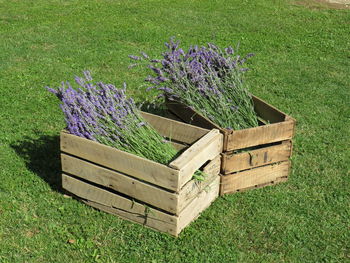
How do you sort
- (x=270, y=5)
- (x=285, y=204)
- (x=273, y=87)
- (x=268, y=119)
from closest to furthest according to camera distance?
1. (x=285, y=204)
2. (x=268, y=119)
3. (x=273, y=87)
4. (x=270, y=5)

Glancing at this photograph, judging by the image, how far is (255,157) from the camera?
439 cm

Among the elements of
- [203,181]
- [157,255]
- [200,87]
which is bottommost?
[157,255]

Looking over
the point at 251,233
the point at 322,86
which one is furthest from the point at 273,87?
the point at 251,233

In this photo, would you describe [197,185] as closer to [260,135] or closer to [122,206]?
[122,206]

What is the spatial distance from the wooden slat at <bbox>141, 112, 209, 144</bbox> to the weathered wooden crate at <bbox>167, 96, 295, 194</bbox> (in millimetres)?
168

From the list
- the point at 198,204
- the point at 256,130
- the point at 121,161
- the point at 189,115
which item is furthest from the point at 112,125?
the point at 256,130

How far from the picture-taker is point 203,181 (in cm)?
407

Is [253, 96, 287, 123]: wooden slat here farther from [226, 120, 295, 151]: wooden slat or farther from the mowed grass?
the mowed grass

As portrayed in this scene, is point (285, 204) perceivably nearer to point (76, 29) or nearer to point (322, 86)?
point (322, 86)

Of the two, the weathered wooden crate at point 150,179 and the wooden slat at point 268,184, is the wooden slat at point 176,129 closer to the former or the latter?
the weathered wooden crate at point 150,179

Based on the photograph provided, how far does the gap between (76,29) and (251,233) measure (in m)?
6.72

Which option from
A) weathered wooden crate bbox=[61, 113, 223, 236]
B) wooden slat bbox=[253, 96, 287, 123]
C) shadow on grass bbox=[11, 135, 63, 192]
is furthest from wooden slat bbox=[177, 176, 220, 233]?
shadow on grass bbox=[11, 135, 63, 192]

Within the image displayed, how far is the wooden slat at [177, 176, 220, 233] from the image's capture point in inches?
154

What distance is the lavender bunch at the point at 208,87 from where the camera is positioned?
14.8 ft
